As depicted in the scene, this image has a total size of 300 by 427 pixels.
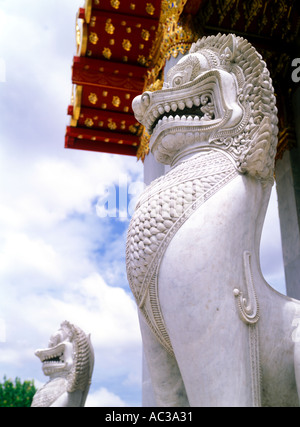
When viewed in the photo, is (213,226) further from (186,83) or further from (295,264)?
(295,264)

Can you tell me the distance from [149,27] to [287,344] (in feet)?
18.8

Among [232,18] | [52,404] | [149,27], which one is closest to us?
[52,404]

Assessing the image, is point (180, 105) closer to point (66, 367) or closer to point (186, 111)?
point (186, 111)

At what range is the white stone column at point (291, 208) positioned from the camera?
575cm

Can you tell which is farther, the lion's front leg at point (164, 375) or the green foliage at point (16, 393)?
the green foliage at point (16, 393)

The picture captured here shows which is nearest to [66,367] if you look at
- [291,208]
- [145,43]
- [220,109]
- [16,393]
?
[220,109]

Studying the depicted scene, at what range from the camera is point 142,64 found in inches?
274

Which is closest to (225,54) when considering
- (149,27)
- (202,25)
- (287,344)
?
(287,344)

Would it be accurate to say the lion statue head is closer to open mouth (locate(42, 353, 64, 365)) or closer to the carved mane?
the carved mane

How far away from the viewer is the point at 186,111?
7.73ft

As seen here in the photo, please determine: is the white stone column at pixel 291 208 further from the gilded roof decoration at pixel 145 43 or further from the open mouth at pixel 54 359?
the open mouth at pixel 54 359

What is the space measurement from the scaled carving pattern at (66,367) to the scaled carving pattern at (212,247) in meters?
1.95

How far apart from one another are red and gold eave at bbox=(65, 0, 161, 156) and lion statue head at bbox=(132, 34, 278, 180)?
14.4ft

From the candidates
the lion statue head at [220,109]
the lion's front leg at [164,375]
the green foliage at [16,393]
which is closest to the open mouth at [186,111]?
the lion statue head at [220,109]
